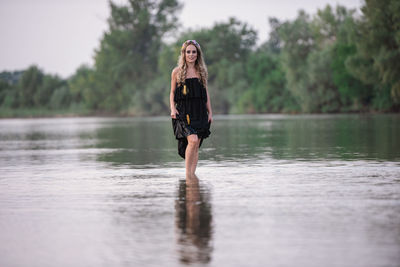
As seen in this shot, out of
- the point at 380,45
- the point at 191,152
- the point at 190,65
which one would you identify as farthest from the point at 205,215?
the point at 380,45

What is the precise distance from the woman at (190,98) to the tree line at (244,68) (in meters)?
48.6

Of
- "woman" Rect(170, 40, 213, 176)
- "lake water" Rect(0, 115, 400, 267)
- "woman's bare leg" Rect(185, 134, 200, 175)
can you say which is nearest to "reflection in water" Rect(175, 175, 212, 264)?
"lake water" Rect(0, 115, 400, 267)

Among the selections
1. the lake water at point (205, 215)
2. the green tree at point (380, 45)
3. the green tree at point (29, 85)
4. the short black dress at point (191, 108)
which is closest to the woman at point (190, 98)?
the short black dress at point (191, 108)

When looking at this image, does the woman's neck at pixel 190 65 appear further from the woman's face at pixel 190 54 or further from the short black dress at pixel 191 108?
the short black dress at pixel 191 108

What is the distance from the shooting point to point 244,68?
4439 inches

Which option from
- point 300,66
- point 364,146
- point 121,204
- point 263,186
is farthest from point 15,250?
point 300,66

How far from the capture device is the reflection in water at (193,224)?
5.47 metres

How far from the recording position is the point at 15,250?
5.77m

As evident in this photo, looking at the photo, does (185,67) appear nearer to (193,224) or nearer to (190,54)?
(190,54)

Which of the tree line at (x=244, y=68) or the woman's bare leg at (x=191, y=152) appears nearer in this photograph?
the woman's bare leg at (x=191, y=152)

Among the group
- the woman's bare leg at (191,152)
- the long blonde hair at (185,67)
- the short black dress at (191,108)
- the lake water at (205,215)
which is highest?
the long blonde hair at (185,67)

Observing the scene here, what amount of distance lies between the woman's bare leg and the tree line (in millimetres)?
48676

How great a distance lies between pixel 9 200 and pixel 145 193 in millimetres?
1661

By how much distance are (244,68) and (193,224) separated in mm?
106726
